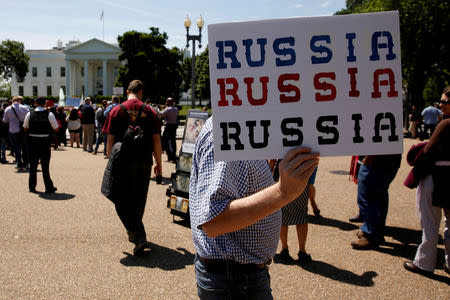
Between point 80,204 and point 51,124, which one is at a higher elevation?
point 51,124

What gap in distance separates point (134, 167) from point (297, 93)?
11.7ft

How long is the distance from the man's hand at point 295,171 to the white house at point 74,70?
83924 mm

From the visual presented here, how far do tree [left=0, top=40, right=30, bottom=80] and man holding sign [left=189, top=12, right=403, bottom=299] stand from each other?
9284cm

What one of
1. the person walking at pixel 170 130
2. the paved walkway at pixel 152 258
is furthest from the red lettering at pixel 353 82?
the person walking at pixel 170 130

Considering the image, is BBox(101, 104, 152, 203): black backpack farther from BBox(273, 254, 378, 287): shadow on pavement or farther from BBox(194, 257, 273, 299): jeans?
BBox(194, 257, 273, 299): jeans

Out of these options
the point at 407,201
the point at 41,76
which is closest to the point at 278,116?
the point at 407,201

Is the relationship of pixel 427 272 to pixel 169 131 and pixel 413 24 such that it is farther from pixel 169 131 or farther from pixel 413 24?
pixel 413 24

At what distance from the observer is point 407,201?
7.80 metres

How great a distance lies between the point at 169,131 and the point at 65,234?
737cm

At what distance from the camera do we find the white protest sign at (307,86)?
159 cm

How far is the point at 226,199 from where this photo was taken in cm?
162

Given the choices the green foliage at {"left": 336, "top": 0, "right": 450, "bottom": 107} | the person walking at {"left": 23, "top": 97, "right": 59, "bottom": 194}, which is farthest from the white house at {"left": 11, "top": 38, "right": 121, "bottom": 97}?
the person walking at {"left": 23, "top": 97, "right": 59, "bottom": 194}

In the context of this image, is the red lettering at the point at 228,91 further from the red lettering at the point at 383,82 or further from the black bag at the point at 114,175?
the black bag at the point at 114,175

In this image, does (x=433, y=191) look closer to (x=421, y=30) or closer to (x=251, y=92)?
(x=251, y=92)
